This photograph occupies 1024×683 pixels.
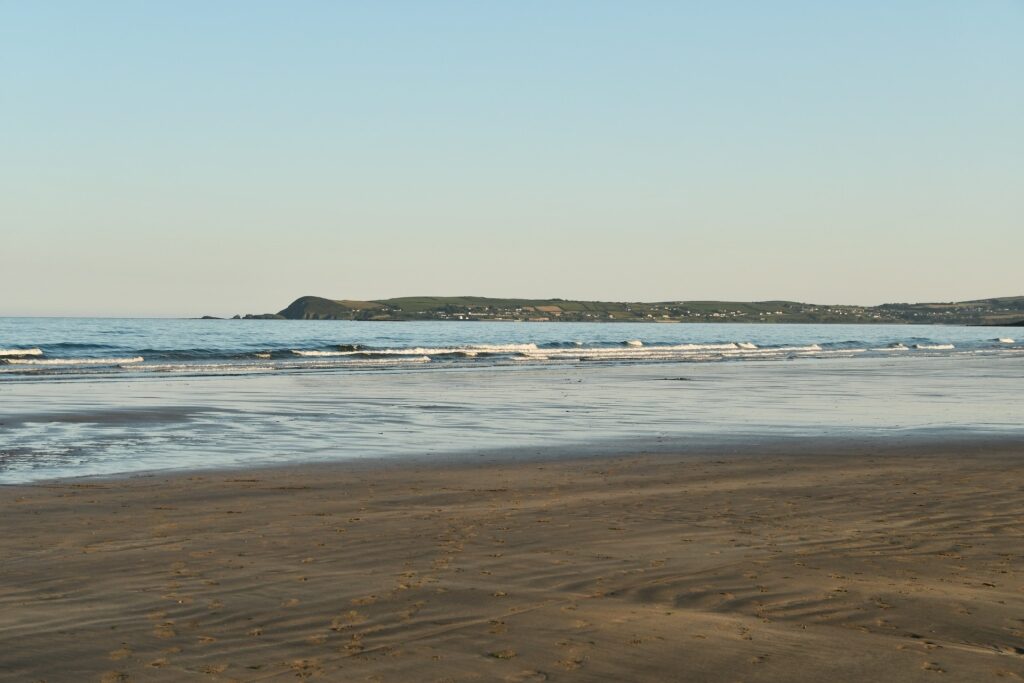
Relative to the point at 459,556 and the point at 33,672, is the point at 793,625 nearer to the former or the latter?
the point at 459,556

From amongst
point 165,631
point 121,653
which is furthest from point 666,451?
point 121,653

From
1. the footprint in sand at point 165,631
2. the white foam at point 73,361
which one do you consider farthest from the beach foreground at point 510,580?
the white foam at point 73,361

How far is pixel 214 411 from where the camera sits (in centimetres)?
2427

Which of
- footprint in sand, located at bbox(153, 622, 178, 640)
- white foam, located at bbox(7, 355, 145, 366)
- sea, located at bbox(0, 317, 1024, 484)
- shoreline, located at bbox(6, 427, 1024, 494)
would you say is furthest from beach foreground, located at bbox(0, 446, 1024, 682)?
white foam, located at bbox(7, 355, 145, 366)

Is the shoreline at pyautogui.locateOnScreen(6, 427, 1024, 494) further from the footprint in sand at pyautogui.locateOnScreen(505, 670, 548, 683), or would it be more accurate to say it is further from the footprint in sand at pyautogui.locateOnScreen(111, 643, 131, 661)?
the footprint in sand at pyautogui.locateOnScreen(505, 670, 548, 683)

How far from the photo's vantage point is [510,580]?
821cm

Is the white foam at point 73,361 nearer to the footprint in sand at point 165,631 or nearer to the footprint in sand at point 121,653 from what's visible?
the footprint in sand at point 165,631

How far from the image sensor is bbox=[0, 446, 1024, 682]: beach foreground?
6270mm

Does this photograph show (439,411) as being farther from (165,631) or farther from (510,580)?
(165,631)

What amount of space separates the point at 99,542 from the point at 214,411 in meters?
15.1

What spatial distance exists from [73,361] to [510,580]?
47508 millimetres

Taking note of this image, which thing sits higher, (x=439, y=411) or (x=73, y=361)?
(x=73, y=361)

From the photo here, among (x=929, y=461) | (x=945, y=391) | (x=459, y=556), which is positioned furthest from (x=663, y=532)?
(x=945, y=391)

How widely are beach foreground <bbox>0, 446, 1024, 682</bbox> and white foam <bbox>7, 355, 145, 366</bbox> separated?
37.4 m
